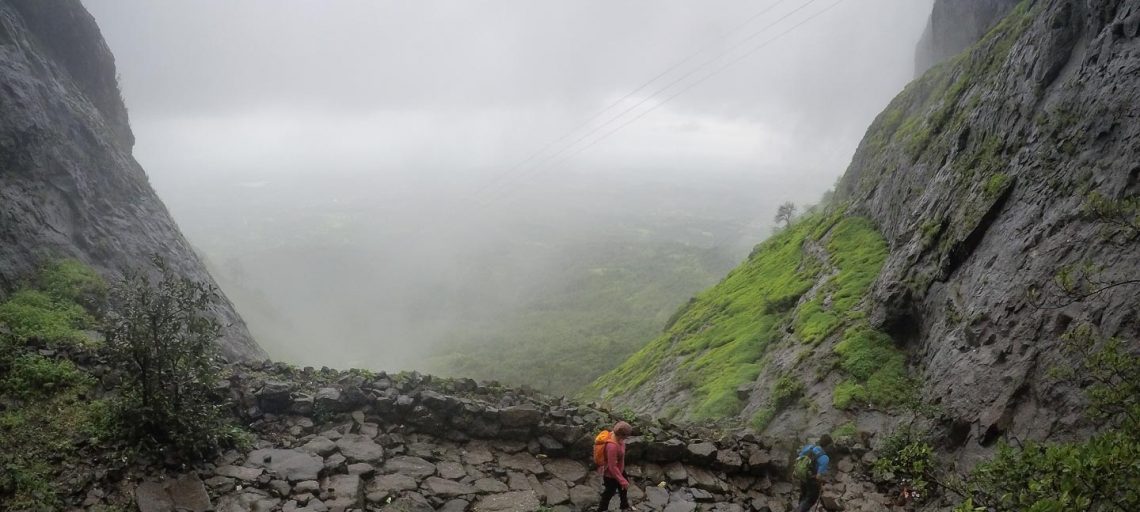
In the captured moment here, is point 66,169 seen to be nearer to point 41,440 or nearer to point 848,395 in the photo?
point 41,440

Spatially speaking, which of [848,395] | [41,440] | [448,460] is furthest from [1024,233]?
[41,440]

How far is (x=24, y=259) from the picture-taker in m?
23.3

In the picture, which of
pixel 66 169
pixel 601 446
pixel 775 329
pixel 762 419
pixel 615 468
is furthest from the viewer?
pixel 66 169

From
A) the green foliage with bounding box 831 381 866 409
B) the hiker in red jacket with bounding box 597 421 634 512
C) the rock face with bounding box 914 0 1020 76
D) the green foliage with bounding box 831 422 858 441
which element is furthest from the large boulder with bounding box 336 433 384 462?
the rock face with bounding box 914 0 1020 76

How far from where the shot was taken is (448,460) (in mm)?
14188

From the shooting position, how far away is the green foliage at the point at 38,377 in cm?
1300

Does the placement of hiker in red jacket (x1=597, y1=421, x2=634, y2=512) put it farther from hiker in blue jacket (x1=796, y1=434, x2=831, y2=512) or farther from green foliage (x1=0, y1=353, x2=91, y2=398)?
green foliage (x1=0, y1=353, x2=91, y2=398)

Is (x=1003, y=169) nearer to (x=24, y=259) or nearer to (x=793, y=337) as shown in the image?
(x=793, y=337)

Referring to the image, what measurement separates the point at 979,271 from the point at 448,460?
14.9 meters

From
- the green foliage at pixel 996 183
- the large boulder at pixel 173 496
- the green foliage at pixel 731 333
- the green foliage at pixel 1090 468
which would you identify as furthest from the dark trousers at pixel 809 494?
the large boulder at pixel 173 496

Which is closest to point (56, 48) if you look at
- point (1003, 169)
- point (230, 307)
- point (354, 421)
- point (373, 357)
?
point (230, 307)

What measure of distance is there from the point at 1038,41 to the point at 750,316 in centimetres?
1677

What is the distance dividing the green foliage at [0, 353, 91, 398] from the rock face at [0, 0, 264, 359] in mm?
10581

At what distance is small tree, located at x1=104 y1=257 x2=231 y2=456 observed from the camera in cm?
1188
